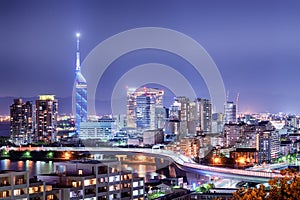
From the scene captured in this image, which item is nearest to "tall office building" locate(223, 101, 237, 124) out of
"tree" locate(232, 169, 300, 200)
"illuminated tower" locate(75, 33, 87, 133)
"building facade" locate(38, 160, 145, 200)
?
"illuminated tower" locate(75, 33, 87, 133)

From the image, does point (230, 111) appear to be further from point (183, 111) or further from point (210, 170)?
point (210, 170)

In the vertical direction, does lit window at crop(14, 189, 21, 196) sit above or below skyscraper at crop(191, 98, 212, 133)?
below

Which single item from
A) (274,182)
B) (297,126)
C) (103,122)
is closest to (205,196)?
(274,182)

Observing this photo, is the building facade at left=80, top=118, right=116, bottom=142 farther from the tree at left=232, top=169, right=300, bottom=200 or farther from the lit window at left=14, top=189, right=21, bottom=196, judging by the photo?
the tree at left=232, top=169, right=300, bottom=200

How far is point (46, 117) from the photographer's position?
1224 inches

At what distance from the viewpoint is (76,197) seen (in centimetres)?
657

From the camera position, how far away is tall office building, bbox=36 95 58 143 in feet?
99.1

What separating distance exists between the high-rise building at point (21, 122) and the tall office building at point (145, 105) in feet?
15.8

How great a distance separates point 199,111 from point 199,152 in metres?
6.11

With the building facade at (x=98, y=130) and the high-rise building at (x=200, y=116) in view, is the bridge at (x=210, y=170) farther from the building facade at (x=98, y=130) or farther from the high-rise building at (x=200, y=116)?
the building facade at (x=98, y=130)

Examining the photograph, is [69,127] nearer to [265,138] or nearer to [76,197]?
[265,138]

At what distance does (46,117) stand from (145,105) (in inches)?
207

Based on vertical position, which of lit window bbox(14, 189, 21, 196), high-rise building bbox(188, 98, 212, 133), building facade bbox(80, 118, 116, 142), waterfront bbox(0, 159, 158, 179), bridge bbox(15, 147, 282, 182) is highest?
high-rise building bbox(188, 98, 212, 133)

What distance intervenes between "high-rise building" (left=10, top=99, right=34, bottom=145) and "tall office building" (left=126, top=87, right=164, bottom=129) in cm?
482
